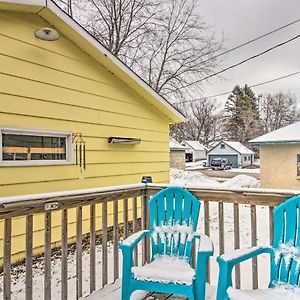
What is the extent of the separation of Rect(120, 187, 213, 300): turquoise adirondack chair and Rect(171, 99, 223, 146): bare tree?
1391 inches

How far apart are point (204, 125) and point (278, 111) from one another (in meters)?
9.18

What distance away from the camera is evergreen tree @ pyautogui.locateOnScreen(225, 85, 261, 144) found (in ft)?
129

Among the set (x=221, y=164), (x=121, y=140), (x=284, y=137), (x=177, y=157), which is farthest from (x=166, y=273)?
(x=221, y=164)

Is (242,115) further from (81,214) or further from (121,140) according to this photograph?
(81,214)

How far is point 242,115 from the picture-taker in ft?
134

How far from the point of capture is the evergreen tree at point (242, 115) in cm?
3925

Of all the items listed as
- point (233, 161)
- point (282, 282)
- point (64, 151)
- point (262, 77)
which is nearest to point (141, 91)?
point (64, 151)

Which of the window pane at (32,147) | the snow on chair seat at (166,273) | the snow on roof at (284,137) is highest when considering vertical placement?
the snow on roof at (284,137)

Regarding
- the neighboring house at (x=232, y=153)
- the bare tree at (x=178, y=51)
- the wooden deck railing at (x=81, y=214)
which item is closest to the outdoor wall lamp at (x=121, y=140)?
the wooden deck railing at (x=81, y=214)

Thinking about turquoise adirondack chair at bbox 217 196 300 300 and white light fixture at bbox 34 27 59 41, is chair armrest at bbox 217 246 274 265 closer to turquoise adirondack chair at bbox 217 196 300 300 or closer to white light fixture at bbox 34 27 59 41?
turquoise adirondack chair at bbox 217 196 300 300

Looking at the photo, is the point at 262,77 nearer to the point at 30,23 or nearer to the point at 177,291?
the point at 30,23

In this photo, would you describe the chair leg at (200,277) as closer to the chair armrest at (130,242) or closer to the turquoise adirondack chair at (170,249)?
the turquoise adirondack chair at (170,249)

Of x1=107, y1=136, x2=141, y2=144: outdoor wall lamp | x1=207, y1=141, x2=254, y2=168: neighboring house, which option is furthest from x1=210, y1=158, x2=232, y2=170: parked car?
x1=107, y1=136, x2=141, y2=144: outdoor wall lamp

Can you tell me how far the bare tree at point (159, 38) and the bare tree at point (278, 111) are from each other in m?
24.9
